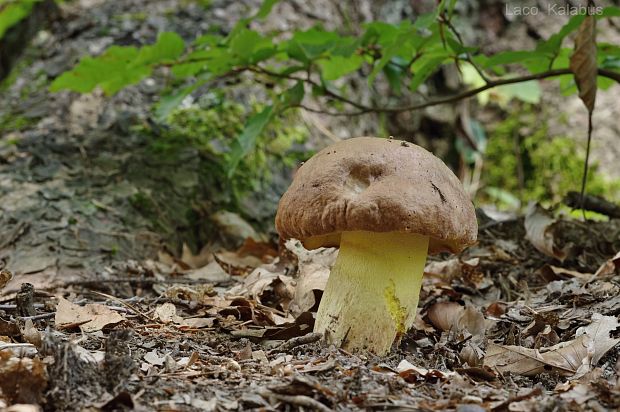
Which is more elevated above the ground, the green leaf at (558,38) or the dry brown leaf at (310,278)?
the green leaf at (558,38)

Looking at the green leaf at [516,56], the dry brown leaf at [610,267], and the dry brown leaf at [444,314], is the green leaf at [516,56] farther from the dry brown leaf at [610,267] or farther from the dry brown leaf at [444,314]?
the dry brown leaf at [444,314]

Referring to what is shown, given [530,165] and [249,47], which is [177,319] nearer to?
[249,47]

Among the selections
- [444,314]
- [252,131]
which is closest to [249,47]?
[252,131]

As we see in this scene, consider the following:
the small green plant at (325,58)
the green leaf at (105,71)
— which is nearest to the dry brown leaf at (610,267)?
Result: the small green plant at (325,58)

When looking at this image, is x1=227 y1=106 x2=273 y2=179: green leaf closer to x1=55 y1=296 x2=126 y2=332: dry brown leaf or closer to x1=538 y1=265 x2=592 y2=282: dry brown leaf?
x1=55 y1=296 x2=126 y2=332: dry brown leaf

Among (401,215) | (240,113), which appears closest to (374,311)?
(401,215)

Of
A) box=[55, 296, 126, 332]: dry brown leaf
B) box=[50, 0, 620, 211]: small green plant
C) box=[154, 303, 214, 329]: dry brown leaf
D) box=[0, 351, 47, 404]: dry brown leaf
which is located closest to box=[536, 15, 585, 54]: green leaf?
box=[50, 0, 620, 211]: small green plant
